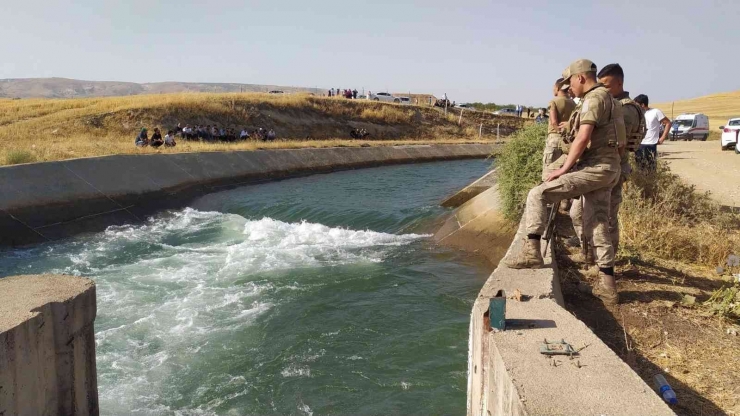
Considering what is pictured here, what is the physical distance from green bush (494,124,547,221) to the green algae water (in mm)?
1355

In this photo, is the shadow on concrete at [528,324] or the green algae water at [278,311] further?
the green algae water at [278,311]

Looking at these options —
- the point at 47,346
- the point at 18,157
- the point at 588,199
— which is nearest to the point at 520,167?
the point at 588,199

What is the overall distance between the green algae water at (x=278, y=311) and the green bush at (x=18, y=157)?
3.51 meters

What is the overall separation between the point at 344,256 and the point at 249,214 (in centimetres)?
612

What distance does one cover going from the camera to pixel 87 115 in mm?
29750

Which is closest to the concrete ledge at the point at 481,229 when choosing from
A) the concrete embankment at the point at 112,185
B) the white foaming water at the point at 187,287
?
the white foaming water at the point at 187,287

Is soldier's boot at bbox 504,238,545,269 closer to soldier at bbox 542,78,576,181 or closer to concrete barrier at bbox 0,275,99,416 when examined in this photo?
soldier at bbox 542,78,576,181

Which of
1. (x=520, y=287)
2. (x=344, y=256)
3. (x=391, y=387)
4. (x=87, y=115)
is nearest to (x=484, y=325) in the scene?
(x=520, y=287)

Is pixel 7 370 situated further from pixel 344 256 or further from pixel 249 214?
pixel 249 214

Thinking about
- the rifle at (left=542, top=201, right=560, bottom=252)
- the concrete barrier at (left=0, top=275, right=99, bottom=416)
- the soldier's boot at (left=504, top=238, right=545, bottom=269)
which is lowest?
the concrete barrier at (left=0, top=275, right=99, bottom=416)

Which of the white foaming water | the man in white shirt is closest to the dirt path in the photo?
the man in white shirt

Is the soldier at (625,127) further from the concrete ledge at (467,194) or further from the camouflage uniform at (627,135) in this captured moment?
the concrete ledge at (467,194)

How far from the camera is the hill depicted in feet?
171

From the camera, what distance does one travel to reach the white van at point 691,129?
30.6 metres
